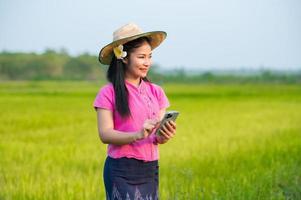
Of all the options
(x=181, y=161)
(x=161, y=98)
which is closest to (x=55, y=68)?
(x=181, y=161)

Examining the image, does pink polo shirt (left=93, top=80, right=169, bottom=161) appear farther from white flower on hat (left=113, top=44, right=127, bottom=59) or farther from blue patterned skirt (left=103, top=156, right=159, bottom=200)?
white flower on hat (left=113, top=44, right=127, bottom=59)

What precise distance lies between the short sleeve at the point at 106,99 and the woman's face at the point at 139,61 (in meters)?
0.14

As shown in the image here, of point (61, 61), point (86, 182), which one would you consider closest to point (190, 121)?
point (86, 182)

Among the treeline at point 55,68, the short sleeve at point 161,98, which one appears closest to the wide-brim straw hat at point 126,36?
the short sleeve at point 161,98

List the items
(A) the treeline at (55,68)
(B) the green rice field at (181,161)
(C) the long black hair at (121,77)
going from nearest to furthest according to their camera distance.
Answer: (C) the long black hair at (121,77) < (B) the green rice field at (181,161) < (A) the treeline at (55,68)

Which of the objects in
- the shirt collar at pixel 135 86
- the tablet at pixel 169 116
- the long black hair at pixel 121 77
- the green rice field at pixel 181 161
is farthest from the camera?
the green rice field at pixel 181 161

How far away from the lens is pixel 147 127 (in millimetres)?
2781

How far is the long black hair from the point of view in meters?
3.00

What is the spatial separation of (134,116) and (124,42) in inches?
14.6

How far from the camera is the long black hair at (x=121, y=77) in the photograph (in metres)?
3.00

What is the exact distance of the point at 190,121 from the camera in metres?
15.4

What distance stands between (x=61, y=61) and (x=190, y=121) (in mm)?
52788

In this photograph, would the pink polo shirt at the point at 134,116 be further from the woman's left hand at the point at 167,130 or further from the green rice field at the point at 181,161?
the green rice field at the point at 181,161

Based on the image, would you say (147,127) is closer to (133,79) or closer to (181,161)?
(133,79)
